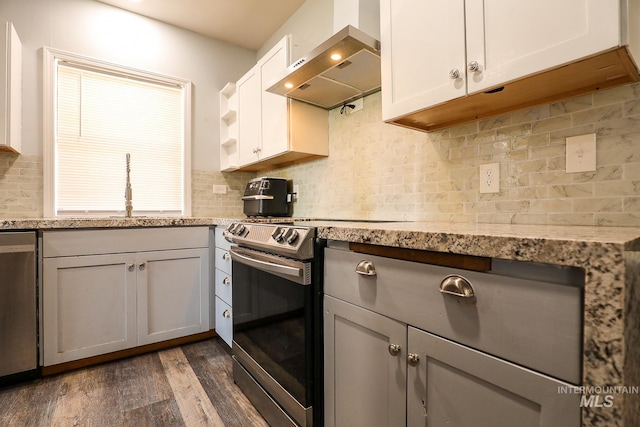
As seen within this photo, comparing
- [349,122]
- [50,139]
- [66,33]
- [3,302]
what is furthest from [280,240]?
[66,33]

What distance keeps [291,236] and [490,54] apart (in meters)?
0.93

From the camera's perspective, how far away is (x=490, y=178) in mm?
1325

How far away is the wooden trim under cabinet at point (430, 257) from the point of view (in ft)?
2.24

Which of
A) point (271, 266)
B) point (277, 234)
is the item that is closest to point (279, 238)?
point (277, 234)

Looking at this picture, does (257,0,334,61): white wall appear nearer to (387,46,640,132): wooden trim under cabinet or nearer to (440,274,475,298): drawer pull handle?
(387,46,640,132): wooden trim under cabinet

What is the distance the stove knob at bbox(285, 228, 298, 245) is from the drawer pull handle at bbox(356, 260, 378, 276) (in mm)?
288

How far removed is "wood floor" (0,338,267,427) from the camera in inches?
56.1

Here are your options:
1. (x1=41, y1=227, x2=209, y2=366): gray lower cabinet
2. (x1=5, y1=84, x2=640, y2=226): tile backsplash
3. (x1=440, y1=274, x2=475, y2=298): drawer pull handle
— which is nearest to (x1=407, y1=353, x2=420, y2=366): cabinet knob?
(x1=440, y1=274, x2=475, y2=298): drawer pull handle

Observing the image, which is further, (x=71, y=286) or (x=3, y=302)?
(x=71, y=286)

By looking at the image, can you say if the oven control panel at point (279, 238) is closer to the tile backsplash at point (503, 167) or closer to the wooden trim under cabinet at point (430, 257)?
the wooden trim under cabinet at point (430, 257)

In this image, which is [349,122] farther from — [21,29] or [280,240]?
[21,29]

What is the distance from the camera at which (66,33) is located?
2371mm

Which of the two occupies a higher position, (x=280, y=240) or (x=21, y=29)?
(x=21, y=29)

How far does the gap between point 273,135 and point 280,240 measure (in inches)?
50.2
